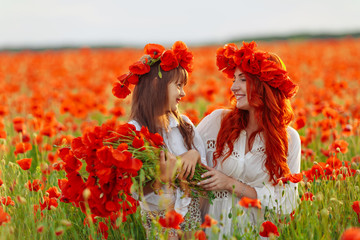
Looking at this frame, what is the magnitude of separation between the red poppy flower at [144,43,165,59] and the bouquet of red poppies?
0.56 meters

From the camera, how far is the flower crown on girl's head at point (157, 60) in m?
2.34

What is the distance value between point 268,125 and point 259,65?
0.36 meters

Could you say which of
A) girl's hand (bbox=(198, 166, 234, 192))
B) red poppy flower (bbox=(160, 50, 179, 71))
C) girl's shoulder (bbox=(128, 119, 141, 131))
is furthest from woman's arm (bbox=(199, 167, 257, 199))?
red poppy flower (bbox=(160, 50, 179, 71))

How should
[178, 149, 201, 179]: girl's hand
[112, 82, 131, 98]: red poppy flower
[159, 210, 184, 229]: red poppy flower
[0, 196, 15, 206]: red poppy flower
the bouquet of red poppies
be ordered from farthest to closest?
[112, 82, 131, 98]: red poppy flower → [0, 196, 15, 206]: red poppy flower → [178, 149, 201, 179]: girl's hand → the bouquet of red poppies → [159, 210, 184, 229]: red poppy flower

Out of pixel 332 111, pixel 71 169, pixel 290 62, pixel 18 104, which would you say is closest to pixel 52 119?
pixel 18 104

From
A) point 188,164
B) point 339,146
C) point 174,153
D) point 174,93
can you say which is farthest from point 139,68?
point 339,146

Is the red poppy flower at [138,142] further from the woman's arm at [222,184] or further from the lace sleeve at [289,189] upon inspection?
the lace sleeve at [289,189]

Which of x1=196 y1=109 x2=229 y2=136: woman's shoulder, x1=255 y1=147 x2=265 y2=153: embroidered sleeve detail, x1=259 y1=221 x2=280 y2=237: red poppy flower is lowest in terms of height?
x1=259 y1=221 x2=280 y2=237: red poppy flower

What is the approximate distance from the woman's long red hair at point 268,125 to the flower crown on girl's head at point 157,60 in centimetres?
39

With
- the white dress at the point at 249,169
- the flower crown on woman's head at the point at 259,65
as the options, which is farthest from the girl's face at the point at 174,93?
the white dress at the point at 249,169

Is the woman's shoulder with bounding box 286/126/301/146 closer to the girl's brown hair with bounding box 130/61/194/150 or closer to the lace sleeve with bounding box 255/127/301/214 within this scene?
the lace sleeve with bounding box 255/127/301/214

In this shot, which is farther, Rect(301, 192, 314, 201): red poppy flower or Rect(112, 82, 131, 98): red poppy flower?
Rect(112, 82, 131, 98): red poppy flower

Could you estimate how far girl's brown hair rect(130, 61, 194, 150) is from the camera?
2.36 meters

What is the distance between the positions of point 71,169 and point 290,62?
9305mm
